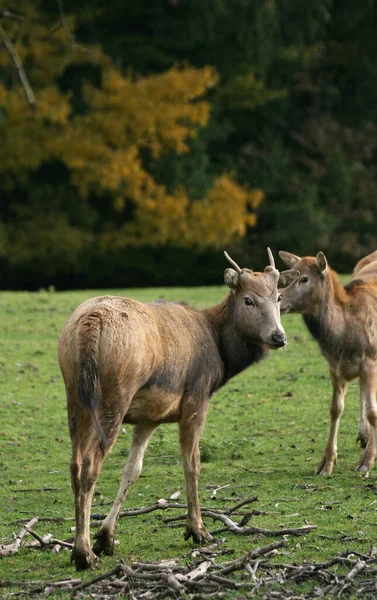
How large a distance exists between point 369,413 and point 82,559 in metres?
3.81

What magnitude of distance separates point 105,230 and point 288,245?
5640 millimetres

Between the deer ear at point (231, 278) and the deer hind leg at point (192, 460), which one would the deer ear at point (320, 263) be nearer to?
the deer ear at point (231, 278)

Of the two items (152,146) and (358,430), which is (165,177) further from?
(358,430)

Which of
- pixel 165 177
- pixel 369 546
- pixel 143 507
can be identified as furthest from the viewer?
pixel 165 177

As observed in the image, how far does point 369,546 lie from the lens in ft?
24.3

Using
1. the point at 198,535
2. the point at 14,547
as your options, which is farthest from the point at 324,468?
the point at 14,547

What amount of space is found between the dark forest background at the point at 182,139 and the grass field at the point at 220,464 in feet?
47.6

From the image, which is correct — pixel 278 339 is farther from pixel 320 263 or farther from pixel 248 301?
pixel 320 263

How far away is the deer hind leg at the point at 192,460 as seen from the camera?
784cm

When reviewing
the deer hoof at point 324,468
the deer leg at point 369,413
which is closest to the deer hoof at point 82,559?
the deer hoof at point 324,468

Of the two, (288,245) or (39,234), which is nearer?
(39,234)

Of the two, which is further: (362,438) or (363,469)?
(362,438)

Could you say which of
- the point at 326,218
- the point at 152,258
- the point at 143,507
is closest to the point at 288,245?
the point at 326,218

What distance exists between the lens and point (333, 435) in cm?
1016
